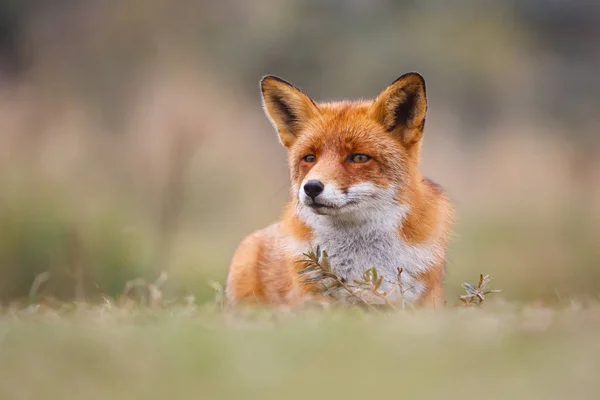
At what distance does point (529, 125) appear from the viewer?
40.2 feet

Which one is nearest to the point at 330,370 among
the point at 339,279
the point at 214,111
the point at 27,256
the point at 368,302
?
the point at 368,302

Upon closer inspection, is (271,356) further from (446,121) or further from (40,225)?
(446,121)

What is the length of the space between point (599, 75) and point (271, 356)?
42.6 feet

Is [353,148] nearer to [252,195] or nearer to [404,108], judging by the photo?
[404,108]

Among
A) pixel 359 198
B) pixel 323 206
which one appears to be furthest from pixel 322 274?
pixel 359 198

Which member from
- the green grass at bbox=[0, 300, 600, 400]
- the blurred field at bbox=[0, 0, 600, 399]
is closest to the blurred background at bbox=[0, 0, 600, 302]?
the blurred field at bbox=[0, 0, 600, 399]

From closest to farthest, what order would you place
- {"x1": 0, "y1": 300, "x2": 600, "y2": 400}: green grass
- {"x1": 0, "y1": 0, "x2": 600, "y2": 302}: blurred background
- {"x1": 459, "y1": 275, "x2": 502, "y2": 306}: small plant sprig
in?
{"x1": 0, "y1": 300, "x2": 600, "y2": 400}: green grass → {"x1": 459, "y1": 275, "x2": 502, "y2": 306}: small plant sprig → {"x1": 0, "y1": 0, "x2": 600, "y2": 302}: blurred background

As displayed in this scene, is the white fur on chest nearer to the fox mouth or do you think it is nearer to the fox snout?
the fox mouth

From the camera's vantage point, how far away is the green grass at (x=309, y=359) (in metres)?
2.52

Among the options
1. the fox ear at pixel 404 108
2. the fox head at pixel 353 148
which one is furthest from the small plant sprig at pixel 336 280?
the fox ear at pixel 404 108

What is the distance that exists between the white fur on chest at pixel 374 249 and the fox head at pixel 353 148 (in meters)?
0.07

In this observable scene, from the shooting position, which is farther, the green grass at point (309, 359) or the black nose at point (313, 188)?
the black nose at point (313, 188)

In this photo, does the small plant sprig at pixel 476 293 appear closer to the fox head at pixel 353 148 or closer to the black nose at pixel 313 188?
the fox head at pixel 353 148

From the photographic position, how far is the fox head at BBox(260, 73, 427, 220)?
4746mm
